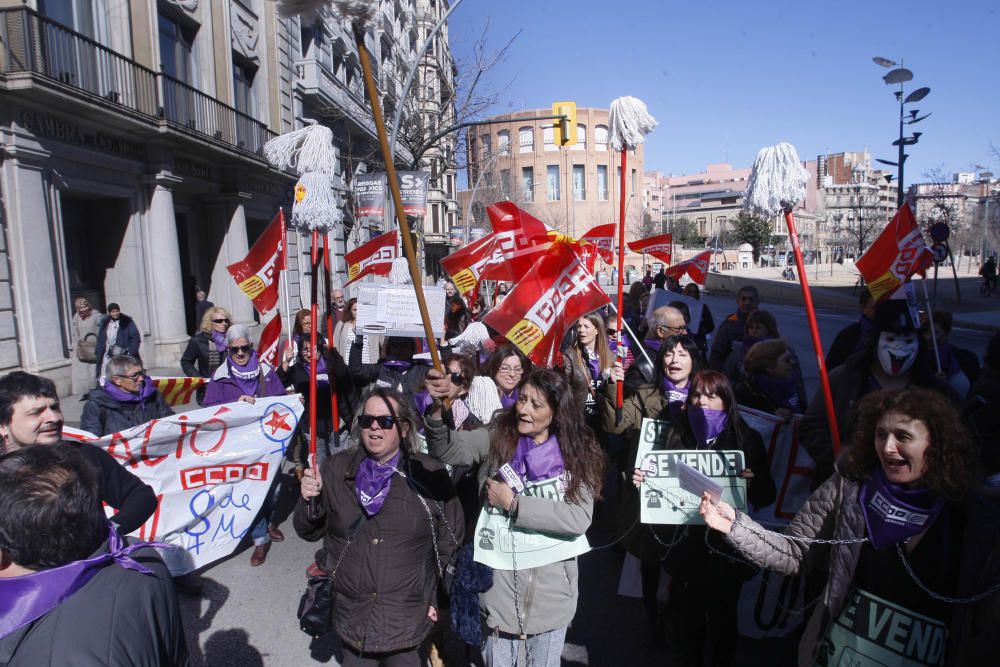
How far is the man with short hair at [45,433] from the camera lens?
283cm

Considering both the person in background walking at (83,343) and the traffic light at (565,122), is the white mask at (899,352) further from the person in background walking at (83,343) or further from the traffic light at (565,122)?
the person in background walking at (83,343)

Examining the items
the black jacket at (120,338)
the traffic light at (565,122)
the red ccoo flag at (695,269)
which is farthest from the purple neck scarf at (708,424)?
the traffic light at (565,122)

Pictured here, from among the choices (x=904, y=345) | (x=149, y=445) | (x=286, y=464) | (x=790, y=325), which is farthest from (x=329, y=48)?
(x=904, y=345)

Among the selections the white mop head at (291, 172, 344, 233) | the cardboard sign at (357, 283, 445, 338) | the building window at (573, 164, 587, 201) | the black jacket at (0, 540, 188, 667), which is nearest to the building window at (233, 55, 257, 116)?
the cardboard sign at (357, 283, 445, 338)

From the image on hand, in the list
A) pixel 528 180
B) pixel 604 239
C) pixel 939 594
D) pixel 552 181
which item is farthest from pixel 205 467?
pixel 552 181

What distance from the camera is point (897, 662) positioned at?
2.03 metres

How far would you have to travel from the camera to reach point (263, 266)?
15.9ft

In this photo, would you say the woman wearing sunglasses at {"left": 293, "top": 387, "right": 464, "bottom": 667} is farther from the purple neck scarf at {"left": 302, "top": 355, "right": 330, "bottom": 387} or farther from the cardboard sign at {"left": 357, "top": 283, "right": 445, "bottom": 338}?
the purple neck scarf at {"left": 302, "top": 355, "right": 330, "bottom": 387}

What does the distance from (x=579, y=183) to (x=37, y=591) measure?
7305 centimetres

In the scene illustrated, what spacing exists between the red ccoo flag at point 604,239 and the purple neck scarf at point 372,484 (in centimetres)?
510

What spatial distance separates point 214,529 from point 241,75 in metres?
17.1

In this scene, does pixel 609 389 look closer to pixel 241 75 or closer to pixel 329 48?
pixel 241 75

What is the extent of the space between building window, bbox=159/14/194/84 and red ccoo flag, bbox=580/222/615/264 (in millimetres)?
11474

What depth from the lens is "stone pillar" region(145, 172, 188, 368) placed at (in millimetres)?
13742
